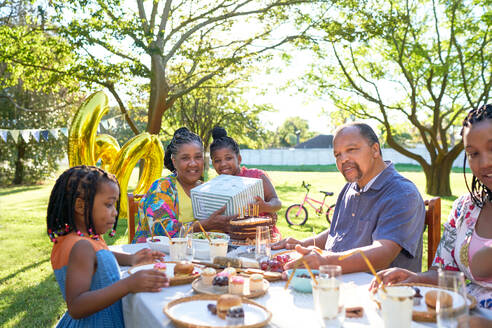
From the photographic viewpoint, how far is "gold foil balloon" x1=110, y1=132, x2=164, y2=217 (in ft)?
23.8

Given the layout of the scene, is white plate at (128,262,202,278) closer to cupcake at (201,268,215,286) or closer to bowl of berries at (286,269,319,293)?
cupcake at (201,268,215,286)

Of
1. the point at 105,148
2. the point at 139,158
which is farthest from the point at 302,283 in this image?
the point at 105,148

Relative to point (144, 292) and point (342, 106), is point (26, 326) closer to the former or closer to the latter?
point (144, 292)

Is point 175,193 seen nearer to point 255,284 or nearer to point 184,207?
point 184,207

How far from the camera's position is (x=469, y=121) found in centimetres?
217

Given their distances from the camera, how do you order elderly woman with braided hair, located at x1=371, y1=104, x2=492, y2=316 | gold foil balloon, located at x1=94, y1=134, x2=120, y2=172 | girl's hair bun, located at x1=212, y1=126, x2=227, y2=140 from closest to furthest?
elderly woman with braided hair, located at x1=371, y1=104, x2=492, y2=316, girl's hair bun, located at x1=212, y1=126, x2=227, y2=140, gold foil balloon, located at x1=94, y1=134, x2=120, y2=172

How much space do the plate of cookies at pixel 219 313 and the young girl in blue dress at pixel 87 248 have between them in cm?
30

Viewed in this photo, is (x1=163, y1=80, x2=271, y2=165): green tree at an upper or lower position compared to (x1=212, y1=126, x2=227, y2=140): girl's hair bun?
upper

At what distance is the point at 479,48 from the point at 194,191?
622 inches

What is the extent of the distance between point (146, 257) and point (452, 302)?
1868mm

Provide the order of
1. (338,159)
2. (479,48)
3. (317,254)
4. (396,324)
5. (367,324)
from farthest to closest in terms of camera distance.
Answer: (479,48) < (338,159) < (317,254) < (367,324) < (396,324)

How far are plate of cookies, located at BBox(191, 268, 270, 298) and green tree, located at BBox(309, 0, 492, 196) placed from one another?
12103mm

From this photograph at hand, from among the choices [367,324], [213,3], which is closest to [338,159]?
[367,324]

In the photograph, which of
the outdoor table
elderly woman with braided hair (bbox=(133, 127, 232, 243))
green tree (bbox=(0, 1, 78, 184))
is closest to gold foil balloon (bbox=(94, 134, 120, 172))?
elderly woman with braided hair (bbox=(133, 127, 232, 243))
